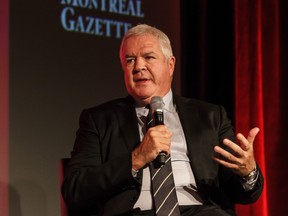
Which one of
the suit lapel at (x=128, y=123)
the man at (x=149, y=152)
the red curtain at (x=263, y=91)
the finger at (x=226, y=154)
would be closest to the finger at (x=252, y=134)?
the man at (x=149, y=152)

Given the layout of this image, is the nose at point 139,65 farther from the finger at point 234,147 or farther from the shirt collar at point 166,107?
the finger at point 234,147

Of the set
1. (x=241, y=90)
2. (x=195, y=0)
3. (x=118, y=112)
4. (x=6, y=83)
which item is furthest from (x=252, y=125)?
(x=6, y=83)

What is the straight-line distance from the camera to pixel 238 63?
369 cm

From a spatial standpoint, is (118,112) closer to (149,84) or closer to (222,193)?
(149,84)

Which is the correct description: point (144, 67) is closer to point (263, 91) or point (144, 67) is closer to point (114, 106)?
point (114, 106)

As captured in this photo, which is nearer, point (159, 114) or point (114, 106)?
point (159, 114)

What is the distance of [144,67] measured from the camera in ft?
8.25

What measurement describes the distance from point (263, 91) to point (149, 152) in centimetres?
169

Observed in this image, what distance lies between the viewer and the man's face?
Answer: 2510 millimetres

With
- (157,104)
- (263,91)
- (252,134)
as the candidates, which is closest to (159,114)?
(157,104)

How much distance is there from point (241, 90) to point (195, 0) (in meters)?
0.85

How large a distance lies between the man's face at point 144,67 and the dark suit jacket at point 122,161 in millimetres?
104

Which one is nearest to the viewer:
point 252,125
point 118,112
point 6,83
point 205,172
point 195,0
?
point 205,172

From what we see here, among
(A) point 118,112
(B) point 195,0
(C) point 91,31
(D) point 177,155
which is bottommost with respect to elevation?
(D) point 177,155
